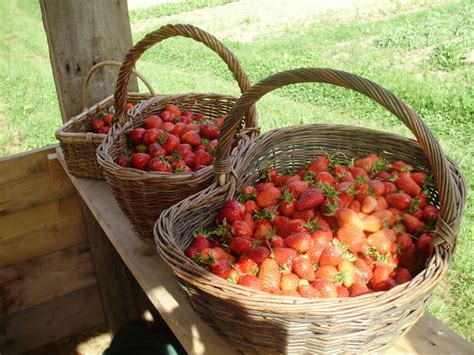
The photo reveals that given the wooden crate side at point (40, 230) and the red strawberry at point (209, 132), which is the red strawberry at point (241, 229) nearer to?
the red strawberry at point (209, 132)

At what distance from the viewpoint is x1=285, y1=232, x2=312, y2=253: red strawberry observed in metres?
1.22

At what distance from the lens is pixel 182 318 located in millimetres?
1251

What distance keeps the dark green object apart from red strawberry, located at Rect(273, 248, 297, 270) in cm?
118

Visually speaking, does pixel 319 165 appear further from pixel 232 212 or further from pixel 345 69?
pixel 345 69

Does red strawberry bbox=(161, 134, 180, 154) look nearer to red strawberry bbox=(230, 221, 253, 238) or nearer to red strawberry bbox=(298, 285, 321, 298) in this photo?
red strawberry bbox=(230, 221, 253, 238)

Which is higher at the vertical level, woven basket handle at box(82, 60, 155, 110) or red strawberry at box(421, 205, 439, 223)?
woven basket handle at box(82, 60, 155, 110)

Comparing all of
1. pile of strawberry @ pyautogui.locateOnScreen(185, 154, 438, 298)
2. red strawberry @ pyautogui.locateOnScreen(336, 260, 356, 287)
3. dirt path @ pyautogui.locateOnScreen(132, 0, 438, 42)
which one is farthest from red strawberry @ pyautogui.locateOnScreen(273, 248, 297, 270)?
dirt path @ pyautogui.locateOnScreen(132, 0, 438, 42)

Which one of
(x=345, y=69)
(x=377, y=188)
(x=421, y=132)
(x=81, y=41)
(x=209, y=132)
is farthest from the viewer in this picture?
(x=345, y=69)

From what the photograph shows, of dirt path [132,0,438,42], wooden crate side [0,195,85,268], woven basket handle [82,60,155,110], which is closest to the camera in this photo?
woven basket handle [82,60,155,110]

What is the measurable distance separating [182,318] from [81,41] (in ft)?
4.12

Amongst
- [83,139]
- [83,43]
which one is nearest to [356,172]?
[83,139]

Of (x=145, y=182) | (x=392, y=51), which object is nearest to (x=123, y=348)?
(x=145, y=182)

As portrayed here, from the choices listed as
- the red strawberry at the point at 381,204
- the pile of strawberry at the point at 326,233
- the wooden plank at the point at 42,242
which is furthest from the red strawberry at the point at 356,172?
the wooden plank at the point at 42,242

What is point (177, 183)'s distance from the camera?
4.67ft
